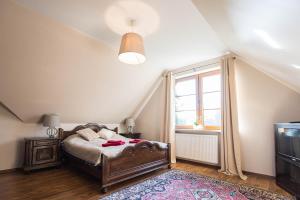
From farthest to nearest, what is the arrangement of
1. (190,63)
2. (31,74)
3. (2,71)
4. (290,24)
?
1. (190,63)
2. (31,74)
3. (2,71)
4. (290,24)

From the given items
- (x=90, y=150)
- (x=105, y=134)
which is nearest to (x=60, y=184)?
(x=90, y=150)

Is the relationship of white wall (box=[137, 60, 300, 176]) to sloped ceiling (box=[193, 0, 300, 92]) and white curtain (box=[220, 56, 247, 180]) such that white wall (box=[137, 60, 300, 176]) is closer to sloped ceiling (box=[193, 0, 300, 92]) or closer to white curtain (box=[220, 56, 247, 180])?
white curtain (box=[220, 56, 247, 180])

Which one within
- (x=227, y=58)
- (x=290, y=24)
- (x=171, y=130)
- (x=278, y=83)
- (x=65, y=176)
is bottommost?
(x=65, y=176)

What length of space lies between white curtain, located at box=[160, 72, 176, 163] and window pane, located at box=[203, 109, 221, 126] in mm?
861

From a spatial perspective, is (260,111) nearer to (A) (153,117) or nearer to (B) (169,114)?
(B) (169,114)

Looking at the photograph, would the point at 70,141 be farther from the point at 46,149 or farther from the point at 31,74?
the point at 31,74

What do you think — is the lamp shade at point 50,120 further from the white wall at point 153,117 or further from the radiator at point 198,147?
the radiator at point 198,147

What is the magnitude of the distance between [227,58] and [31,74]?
3937 millimetres

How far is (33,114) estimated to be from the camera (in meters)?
3.59

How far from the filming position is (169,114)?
14.6 ft

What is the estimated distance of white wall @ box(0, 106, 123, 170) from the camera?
10.9 ft

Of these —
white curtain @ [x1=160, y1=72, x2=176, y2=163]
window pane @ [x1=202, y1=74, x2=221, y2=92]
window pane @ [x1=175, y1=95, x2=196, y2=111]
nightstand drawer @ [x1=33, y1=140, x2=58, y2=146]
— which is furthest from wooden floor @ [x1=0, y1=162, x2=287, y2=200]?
window pane @ [x1=202, y1=74, x2=221, y2=92]

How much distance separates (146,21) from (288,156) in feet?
9.93

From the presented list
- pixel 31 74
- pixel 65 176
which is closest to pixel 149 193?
pixel 65 176
